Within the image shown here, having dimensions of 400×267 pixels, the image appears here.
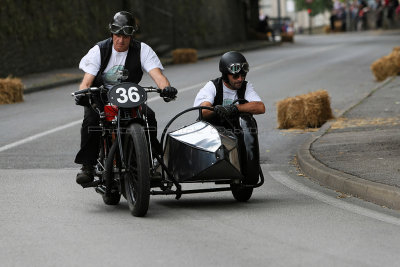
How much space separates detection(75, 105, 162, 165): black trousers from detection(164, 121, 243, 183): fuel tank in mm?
179

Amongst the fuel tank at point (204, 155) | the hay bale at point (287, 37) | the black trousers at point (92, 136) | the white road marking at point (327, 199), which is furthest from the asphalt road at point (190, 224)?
the hay bale at point (287, 37)

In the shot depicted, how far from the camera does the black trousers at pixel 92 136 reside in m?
8.46

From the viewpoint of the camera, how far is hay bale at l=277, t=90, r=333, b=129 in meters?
15.5

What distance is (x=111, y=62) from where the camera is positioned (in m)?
8.77

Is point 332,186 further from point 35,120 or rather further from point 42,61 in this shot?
point 42,61

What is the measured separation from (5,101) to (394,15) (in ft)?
180

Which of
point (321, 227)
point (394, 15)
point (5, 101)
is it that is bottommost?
point (394, 15)

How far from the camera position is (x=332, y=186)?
9883mm

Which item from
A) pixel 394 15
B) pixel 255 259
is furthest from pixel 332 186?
pixel 394 15

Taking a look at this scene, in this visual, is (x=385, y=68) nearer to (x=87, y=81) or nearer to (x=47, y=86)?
(x=47, y=86)

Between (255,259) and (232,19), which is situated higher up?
(255,259)

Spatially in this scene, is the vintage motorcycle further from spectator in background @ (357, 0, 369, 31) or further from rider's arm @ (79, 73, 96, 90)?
spectator in background @ (357, 0, 369, 31)

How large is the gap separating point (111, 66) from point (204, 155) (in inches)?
46.1

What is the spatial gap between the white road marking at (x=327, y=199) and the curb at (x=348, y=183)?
0.23m
